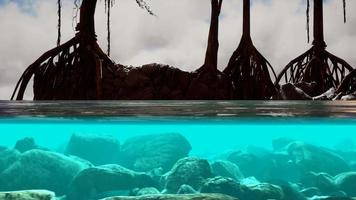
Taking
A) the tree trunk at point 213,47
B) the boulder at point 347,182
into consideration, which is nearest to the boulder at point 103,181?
the boulder at point 347,182

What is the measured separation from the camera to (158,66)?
9.34m

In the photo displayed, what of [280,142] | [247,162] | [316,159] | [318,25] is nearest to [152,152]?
[247,162]

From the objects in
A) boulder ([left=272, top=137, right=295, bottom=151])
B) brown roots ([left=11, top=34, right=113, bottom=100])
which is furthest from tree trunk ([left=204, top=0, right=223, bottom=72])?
boulder ([left=272, top=137, right=295, bottom=151])

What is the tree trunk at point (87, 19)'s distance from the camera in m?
9.67

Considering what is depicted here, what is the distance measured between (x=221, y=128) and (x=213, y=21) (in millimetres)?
5491

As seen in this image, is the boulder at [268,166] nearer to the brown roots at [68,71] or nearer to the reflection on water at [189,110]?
the reflection on water at [189,110]

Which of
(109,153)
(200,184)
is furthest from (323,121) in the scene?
(109,153)

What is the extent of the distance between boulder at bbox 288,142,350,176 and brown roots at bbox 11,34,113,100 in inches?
218

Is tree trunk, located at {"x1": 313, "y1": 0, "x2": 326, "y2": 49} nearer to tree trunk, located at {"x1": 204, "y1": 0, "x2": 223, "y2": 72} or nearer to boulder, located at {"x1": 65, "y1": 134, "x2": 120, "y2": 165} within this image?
tree trunk, located at {"x1": 204, "y1": 0, "x2": 223, "y2": 72}

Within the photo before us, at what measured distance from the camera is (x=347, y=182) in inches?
149

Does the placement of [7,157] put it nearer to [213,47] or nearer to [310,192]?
[310,192]

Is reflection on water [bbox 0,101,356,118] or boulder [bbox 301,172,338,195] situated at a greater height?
reflection on water [bbox 0,101,356,118]

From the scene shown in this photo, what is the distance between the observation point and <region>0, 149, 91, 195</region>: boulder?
150 inches

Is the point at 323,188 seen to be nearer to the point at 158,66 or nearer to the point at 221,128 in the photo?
the point at 221,128
